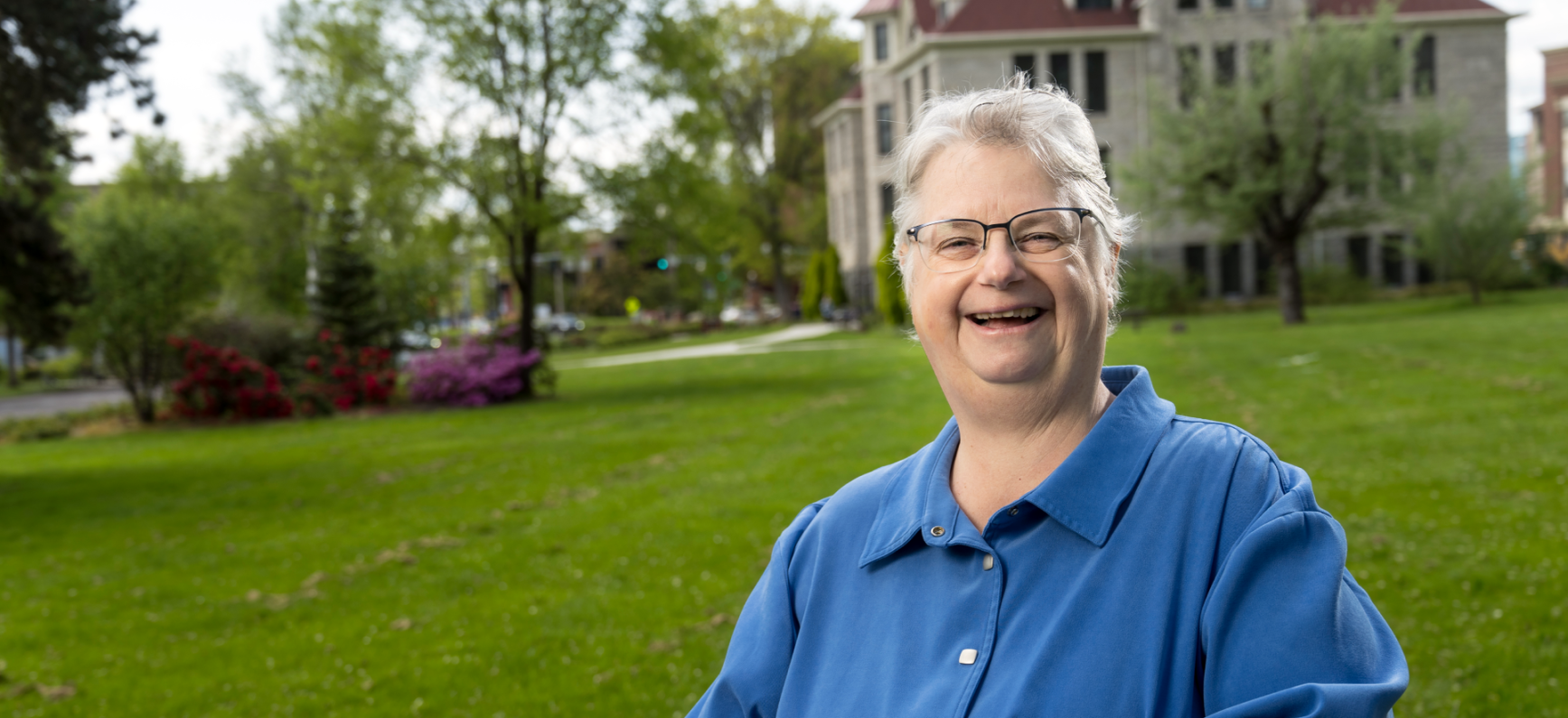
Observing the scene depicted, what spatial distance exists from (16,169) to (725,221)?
49.1ft

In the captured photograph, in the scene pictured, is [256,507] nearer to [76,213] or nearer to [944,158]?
[944,158]

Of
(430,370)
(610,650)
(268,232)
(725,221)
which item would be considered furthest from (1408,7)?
(610,650)

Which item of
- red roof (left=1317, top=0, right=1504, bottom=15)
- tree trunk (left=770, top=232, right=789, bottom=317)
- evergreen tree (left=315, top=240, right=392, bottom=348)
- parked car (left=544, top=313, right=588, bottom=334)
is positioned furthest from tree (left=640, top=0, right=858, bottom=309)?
evergreen tree (left=315, top=240, right=392, bottom=348)

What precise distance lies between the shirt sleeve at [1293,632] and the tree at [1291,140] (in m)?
30.0

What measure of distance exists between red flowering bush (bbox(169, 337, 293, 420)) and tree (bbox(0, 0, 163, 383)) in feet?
30.9

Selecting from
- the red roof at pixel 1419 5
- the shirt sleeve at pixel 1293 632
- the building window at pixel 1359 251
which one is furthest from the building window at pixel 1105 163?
the building window at pixel 1359 251

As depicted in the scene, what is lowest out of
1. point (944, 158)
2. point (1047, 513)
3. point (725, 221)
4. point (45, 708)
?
point (45, 708)

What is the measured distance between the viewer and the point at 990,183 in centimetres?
213

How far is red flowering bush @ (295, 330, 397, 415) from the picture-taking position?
25781 mm

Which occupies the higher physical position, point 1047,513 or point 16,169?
point 16,169

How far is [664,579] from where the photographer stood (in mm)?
8461

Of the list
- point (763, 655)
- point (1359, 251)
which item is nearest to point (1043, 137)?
point (763, 655)

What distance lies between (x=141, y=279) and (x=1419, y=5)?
143 feet

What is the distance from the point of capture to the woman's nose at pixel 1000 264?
210 cm
